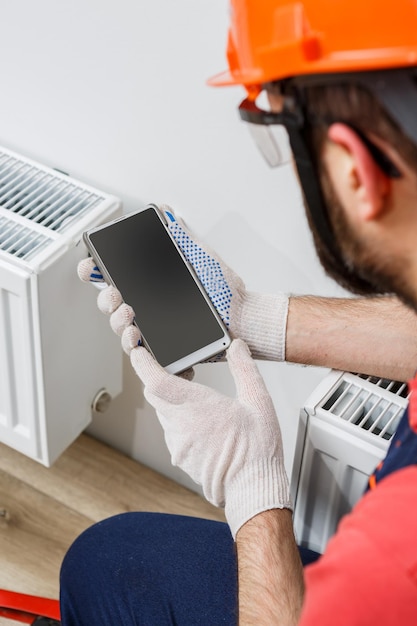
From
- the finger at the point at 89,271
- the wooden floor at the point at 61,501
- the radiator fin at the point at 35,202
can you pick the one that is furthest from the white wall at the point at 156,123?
the wooden floor at the point at 61,501

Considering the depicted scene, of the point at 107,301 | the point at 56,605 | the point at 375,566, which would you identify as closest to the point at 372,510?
the point at 375,566

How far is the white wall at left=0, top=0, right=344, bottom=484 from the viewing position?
0.97 m

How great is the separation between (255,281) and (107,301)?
9.7 inches

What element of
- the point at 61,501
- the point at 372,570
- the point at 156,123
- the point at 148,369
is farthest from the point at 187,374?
the point at 61,501

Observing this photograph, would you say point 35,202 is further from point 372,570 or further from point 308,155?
Result: point 372,570

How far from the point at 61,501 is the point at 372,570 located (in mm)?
986

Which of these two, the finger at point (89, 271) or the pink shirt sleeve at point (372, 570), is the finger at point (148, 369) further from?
the pink shirt sleeve at point (372, 570)

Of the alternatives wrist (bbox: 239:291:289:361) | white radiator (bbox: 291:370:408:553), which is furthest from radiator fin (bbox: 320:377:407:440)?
wrist (bbox: 239:291:289:361)

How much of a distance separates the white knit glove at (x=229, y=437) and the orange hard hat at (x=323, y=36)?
0.39 metres

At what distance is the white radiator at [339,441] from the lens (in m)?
0.86

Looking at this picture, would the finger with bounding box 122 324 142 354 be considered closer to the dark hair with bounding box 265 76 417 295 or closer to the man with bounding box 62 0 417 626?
the man with bounding box 62 0 417 626

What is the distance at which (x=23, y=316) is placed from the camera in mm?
1084

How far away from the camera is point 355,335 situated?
3.09ft

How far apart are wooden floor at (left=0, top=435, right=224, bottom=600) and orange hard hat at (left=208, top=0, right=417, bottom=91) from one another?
101cm
